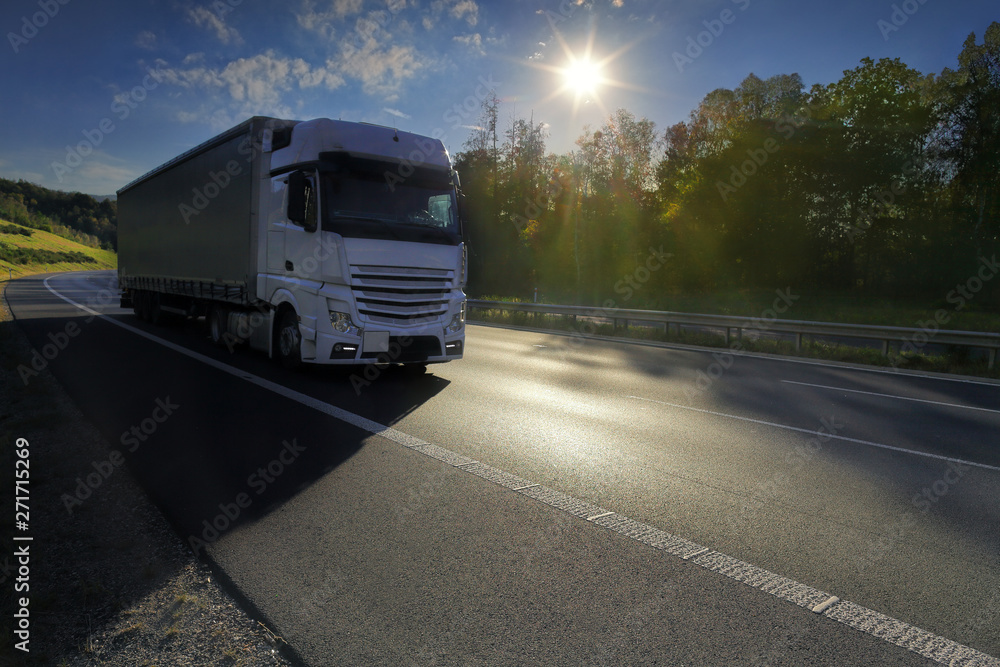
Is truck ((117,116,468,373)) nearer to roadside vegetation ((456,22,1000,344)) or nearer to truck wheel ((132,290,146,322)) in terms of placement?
truck wheel ((132,290,146,322))

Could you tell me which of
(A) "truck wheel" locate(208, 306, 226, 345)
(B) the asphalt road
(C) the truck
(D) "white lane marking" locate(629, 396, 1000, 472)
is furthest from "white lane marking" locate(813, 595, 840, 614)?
(A) "truck wheel" locate(208, 306, 226, 345)

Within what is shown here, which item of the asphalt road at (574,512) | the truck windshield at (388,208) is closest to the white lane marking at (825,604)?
the asphalt road at (574,512)

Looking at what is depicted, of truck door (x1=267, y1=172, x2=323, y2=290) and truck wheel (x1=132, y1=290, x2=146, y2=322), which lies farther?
truck wheel (x1=132, y1=290, x2=146, y2=322)

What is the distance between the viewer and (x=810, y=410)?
25.5 feet

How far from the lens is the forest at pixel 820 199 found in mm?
32406

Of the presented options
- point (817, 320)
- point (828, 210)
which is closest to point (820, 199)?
point (828, 210)

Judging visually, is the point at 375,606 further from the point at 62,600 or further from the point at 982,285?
the point at 982,285

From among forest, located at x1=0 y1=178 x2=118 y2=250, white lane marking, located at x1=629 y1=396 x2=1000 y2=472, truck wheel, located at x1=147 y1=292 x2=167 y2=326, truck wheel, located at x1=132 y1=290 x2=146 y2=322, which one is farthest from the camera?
forest, located at x1=0 y1=178 x2=118 y2=250

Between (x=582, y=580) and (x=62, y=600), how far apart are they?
101 inches

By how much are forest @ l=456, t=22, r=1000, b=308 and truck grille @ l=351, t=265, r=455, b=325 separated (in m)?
22.6

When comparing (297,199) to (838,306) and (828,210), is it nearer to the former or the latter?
(838,306)

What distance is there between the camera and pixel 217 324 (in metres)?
12.2

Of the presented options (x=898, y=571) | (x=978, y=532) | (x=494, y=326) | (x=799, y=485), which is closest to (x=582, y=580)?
(x=898, y=571)

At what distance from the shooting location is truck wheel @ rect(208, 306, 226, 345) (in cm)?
1191
